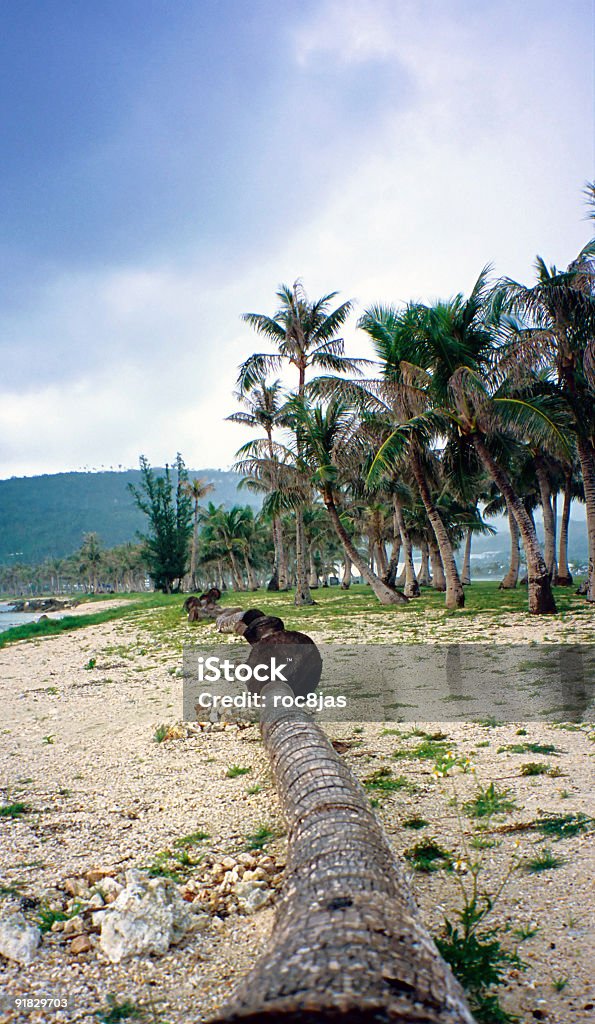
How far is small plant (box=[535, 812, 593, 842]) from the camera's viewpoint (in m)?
3.81

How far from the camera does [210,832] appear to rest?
4.19 m

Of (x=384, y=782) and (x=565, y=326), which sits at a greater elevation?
(x=565, y=326)

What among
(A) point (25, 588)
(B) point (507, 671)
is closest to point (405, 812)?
(B) point (507, 671)

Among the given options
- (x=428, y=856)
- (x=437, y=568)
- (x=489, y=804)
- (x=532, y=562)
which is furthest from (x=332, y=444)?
(x=428, y=856)

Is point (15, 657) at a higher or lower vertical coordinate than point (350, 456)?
lower

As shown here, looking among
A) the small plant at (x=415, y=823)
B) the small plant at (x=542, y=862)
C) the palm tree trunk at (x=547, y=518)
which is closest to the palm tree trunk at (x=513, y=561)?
the palm tree trunk at (x=547, y=518)

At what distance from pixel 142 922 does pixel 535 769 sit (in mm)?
3526

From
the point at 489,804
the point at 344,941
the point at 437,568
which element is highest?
the point at 437,568

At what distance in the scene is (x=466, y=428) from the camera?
17.5 metres

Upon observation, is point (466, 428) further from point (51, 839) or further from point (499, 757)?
point (51, 839)

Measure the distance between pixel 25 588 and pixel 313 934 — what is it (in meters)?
210

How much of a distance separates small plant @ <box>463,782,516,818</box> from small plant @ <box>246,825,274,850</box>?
1.50m

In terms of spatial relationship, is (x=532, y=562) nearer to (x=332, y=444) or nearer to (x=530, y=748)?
(x=332, y=444)

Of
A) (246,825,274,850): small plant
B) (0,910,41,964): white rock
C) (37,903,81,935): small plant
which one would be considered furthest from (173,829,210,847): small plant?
(0,910,41,964): white rock
